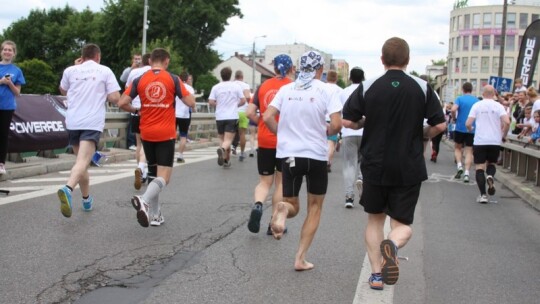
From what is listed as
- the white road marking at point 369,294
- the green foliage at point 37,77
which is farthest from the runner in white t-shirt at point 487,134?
the green foliage at point 37,77

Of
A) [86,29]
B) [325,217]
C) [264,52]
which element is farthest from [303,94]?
[264,52]

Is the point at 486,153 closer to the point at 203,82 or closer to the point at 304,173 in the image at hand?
the point at 304,173

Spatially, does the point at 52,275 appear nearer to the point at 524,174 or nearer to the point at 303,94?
the point at 303,94

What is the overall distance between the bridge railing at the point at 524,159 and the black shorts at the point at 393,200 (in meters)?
6.96

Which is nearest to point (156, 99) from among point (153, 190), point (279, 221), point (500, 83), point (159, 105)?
point (159, 105)

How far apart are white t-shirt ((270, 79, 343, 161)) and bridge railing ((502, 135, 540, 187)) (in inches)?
268

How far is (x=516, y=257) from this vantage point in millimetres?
6145

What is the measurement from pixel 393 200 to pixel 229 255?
1.75m

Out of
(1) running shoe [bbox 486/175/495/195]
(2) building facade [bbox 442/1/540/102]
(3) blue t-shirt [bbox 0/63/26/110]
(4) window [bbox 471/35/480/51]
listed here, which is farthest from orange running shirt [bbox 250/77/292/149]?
(4) window [bbox 471/35/480/51]

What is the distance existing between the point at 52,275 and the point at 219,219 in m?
2.84

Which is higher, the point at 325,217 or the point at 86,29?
the point at 86,29

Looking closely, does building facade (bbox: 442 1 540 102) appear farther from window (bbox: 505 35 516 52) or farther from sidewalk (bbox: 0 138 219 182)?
sidewalk (bbox: 0 138 219 182)

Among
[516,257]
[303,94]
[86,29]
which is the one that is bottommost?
[516,257]

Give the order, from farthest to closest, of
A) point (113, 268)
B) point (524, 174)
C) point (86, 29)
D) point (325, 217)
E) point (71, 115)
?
1. point (86, 29)
2. point (524, 174)
3. point (325, 217)
4. point (71, 115)
5. point (113, 268)
